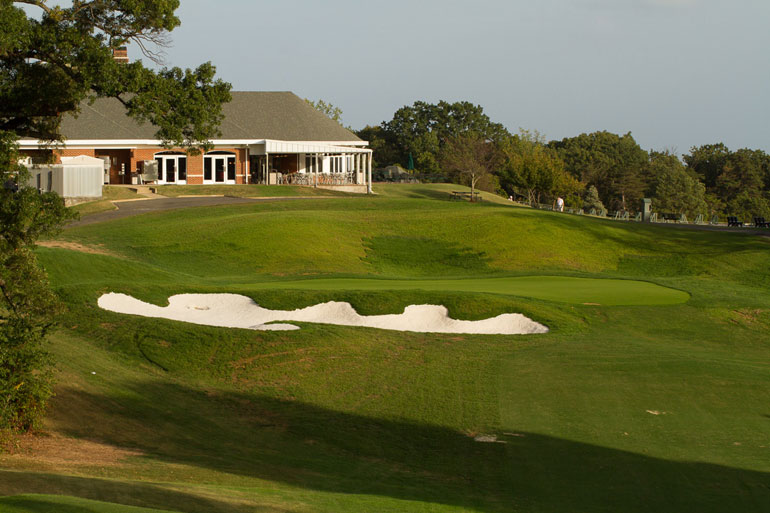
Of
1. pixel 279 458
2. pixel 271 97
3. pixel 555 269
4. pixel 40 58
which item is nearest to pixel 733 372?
pixel 279 458

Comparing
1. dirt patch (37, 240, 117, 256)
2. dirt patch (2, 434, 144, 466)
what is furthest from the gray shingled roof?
dirt patch (2, 434, 144, 466)

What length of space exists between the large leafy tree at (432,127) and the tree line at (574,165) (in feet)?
0.46

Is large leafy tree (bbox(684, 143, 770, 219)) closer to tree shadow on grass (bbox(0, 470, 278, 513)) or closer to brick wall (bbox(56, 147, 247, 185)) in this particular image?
brick wall (bbox(56, 147, 247, 185))

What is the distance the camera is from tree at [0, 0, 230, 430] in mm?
11961

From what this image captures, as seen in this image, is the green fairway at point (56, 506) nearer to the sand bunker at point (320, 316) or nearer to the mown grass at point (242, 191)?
the sand bunker at point (320, 316)

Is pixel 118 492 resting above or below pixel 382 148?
below

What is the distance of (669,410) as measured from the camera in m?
13.5

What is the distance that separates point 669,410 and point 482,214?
2718cm

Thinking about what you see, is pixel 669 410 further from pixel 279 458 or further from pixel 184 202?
pixel 184 202

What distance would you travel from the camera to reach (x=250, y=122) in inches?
2584

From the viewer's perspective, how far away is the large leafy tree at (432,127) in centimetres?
10744

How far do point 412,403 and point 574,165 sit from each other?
303 feet

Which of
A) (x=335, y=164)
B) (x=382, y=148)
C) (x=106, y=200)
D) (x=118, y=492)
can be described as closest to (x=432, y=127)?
(x=382, y=148)

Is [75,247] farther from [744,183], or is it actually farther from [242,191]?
[744,183]
